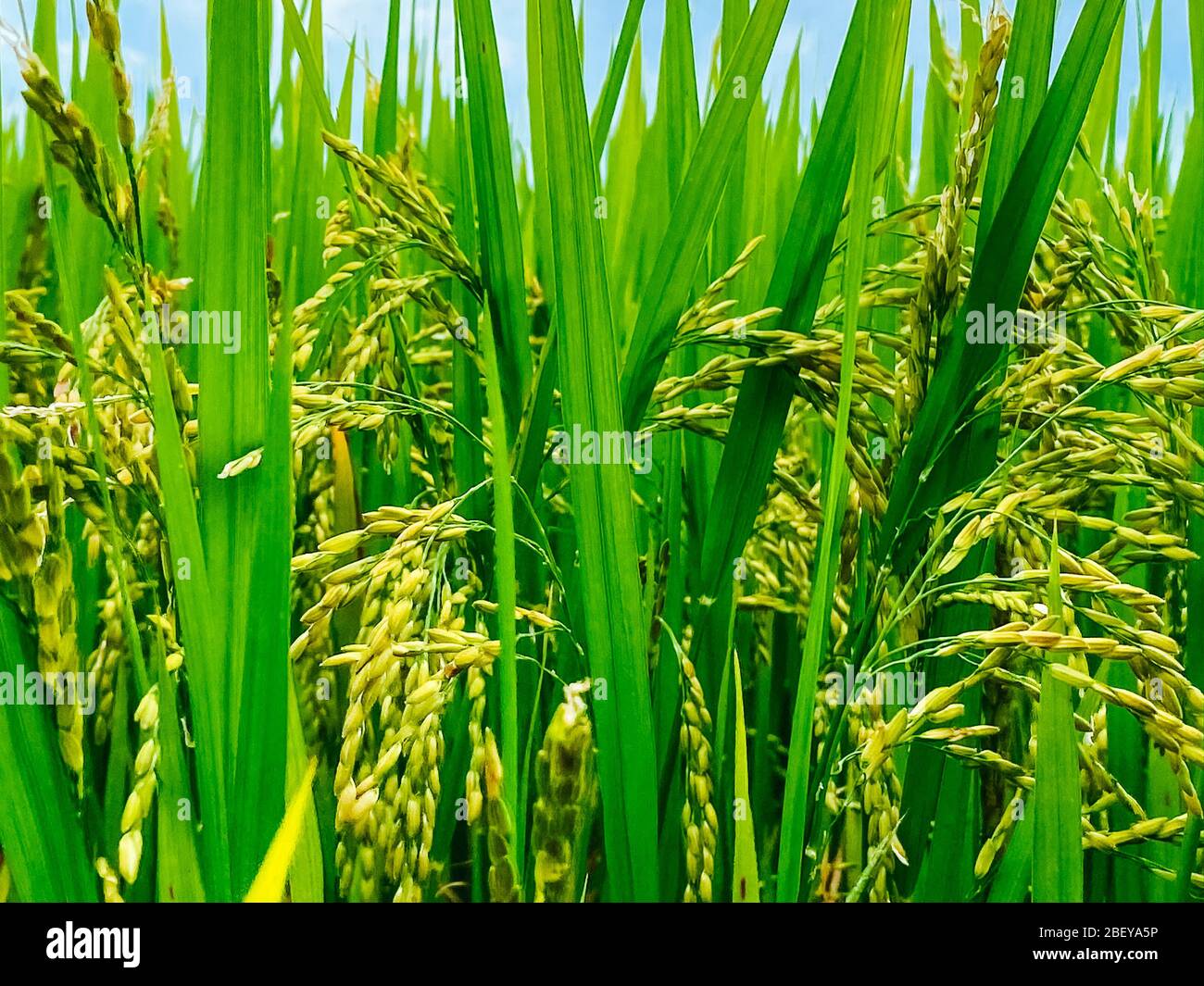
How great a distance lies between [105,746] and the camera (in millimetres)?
850

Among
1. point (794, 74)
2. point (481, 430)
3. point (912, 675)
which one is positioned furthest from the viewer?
point (794, 74)

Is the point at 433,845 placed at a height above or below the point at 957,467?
below

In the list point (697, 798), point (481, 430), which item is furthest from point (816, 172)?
point (697, 798)

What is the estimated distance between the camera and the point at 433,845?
2.42 feet

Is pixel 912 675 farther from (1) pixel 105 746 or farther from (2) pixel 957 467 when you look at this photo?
(1) pixel 105 746

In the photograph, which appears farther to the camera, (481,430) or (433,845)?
(481,430)

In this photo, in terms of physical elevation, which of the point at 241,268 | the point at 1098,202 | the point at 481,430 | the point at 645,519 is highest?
the point at 1098,202

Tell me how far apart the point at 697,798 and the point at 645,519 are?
42 cm

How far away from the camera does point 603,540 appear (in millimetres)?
598

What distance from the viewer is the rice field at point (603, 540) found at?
56 cm

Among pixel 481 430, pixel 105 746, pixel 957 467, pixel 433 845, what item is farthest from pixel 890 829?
pixel 105 746

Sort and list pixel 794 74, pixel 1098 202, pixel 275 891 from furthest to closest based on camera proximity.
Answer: pixel 794 74 → pixel 1098 202 → pixel 275 891

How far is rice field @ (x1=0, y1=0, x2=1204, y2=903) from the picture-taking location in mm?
564

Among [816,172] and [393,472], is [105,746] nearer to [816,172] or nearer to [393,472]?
[393,472]
